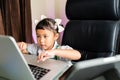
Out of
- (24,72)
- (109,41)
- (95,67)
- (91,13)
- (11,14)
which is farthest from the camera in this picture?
(11,14)

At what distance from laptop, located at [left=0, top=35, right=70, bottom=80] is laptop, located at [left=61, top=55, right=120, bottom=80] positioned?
0.69 ft

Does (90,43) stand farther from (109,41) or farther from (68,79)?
(68,79)

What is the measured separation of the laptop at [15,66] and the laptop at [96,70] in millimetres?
212

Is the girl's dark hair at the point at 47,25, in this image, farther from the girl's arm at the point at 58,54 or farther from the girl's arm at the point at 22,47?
the girl's arm at the point at 58,54

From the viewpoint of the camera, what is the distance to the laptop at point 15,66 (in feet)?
2.23

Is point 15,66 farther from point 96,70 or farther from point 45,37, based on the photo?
point 45,37

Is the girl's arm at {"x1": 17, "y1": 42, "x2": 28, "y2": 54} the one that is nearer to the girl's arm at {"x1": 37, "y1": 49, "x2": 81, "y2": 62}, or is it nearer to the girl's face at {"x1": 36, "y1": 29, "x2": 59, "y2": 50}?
the girl's face at {"x1": 36, "y1": 29, "x2": 59, "y2": 50}

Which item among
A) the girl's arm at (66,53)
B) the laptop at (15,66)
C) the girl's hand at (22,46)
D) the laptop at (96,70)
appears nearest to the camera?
the laptop at (96,70)

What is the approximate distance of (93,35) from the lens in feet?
4.92

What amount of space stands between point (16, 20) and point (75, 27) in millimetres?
616

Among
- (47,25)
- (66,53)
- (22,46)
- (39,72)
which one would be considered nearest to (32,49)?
(22,46)

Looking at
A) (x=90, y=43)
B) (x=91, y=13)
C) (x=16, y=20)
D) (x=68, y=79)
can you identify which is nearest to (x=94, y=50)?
(x=90, y=43)

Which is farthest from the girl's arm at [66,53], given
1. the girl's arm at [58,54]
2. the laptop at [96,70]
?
the laptop at [96,70]

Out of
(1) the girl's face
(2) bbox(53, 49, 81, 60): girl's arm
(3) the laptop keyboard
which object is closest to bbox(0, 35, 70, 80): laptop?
(3) the laptop keyboard
